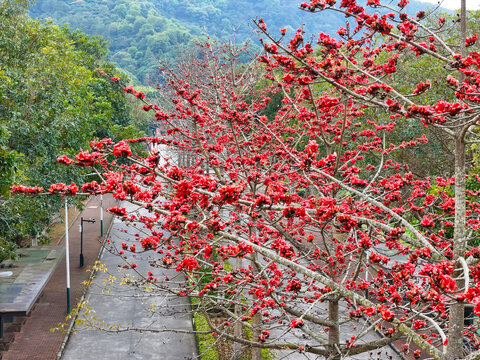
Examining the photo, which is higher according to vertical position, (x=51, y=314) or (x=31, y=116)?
(x=31, y=116)

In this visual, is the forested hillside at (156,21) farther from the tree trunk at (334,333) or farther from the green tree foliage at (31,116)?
the tree trunk at (334,333)

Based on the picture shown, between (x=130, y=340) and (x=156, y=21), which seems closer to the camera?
(x=130, y=340)

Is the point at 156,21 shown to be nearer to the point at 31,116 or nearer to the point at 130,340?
the point at 31,116

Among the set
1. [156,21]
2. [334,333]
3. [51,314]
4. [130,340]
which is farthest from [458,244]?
[156,21]

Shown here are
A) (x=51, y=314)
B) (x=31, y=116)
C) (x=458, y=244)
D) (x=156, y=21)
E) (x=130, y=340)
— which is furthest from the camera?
(x=156, y=21)

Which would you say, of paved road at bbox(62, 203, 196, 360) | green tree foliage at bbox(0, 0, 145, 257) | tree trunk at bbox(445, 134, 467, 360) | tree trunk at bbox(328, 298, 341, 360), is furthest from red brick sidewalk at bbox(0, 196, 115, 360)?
tree trunk at bbox(445, 134, 467, 360)

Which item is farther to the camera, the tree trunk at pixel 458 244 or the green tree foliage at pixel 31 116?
the green tree foliage at pixel 31 116

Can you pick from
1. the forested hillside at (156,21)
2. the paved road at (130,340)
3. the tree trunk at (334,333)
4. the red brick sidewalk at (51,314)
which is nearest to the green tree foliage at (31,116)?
the red brick sidewalk at (51,314)

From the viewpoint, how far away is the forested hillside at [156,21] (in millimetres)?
69856

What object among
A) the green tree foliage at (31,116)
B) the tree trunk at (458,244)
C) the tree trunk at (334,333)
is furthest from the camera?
the green tree foliage at (31,116)

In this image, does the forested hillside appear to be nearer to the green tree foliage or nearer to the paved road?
the green tree foliage

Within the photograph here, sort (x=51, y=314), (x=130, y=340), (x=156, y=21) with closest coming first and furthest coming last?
(x=130, y=340), (x=51, y=314), (x=156, y=21)

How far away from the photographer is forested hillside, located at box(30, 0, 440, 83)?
6986cm

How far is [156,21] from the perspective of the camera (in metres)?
81.1
